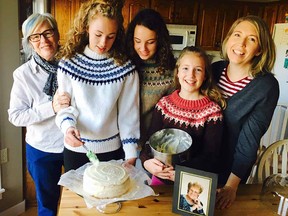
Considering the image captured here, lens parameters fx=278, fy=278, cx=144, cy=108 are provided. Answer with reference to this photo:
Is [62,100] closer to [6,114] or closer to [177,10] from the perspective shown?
[6,114]

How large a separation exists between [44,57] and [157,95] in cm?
59

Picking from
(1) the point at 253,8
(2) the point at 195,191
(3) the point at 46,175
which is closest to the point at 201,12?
(1) the point at 253,8

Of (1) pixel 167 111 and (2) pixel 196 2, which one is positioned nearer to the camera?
(1) pixel 167 111

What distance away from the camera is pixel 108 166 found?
92 cm

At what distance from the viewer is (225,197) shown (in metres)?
1.04

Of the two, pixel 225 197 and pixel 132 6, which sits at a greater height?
pixel 132 6

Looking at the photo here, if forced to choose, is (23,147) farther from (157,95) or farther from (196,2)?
(196,2)

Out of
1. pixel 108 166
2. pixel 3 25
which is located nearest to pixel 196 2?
pixel 3 25

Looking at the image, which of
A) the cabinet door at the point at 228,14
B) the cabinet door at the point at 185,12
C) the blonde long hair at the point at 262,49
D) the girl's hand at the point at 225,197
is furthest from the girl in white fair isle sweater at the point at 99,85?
the cabinet door at the point at 228,14

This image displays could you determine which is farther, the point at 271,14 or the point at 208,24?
the point at 208,24

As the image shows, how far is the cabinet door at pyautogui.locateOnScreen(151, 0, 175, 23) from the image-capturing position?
374 centimetres

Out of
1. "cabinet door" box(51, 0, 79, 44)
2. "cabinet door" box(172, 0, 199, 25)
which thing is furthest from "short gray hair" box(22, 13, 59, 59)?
"cabinet door" box(172, 0, 199, 25)

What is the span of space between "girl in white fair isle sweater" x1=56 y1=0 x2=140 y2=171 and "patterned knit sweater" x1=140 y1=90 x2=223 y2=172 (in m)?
0.16

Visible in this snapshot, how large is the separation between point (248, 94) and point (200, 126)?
0.78 ft
